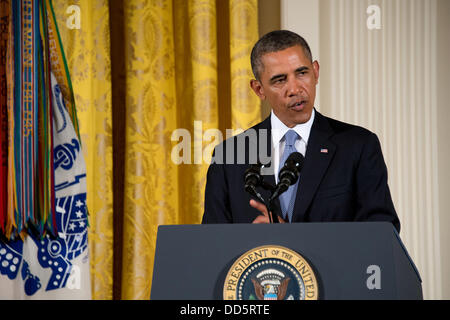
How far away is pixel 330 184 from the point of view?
1642 millimetres

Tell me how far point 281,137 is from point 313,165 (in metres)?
0.19

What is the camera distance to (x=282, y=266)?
0.92m

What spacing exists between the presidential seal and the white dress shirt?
2.65 feet

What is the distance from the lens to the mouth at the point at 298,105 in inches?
67.8

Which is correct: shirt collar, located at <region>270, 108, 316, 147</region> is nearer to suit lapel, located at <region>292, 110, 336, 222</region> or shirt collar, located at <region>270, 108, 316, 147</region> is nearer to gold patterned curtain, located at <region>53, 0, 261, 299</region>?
suit lapel, located at <region>292, 110, 336, 222</region>

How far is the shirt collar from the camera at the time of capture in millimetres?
1753

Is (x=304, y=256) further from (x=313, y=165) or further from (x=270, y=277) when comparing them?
(x=313, y=165)

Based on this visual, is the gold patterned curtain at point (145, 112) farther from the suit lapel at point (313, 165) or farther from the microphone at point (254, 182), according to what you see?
the microphone at point (254, 182)

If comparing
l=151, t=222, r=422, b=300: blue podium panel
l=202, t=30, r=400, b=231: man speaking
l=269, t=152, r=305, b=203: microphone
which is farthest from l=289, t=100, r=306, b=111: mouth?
l=151, t=222, r=422, b=300: blue podium panel

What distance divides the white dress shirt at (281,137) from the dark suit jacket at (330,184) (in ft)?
0.07

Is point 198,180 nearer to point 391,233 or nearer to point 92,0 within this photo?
point 92,0

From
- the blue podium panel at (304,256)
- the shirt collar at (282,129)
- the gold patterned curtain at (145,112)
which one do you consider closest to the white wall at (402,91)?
the gold patterned curtain at (145,112)

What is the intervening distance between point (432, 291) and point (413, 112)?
85cm

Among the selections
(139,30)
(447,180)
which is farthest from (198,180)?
(447,180)
